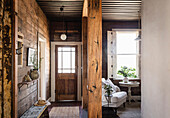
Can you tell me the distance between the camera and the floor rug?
429 cm

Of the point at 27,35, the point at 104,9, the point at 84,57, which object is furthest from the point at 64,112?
the point at 104,9

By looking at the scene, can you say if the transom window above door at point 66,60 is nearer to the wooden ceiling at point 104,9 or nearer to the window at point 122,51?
the wooden ceiling at point 104,9

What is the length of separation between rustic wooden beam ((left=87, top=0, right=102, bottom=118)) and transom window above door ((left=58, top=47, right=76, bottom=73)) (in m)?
4.03

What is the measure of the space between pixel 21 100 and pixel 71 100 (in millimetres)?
3234

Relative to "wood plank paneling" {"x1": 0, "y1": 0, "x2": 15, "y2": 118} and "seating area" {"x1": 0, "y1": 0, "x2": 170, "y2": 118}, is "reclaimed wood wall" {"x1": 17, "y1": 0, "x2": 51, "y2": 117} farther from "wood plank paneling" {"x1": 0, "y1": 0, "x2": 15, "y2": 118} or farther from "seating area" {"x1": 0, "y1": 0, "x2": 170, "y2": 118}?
"wood plank paneling" {"x1": 0, "y1": 0, "x2": 15, "y2": 118}

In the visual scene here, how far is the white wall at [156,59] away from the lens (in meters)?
1.81

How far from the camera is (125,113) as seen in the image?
178 inches

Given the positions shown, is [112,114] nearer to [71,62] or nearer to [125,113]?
[125,113]

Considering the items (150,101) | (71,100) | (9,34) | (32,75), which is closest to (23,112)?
(32,75)

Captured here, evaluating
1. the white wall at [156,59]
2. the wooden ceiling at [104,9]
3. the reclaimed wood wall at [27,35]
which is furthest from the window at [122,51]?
the white wall at [156,59]

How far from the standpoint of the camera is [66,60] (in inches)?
242

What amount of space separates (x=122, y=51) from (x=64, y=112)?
3.05 m

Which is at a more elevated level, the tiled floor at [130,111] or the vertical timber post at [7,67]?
the vertical timber post at [7,67]

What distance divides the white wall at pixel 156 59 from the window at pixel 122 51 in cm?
362
